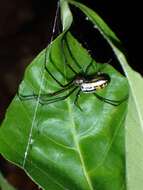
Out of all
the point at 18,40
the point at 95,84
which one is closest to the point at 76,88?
the point at 95,84

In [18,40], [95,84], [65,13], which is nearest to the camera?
[65,13]

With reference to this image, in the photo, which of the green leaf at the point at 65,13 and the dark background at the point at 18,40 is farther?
the dark background at the point at 18,40

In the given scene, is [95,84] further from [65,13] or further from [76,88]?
[65,13]

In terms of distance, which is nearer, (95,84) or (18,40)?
(95,84)

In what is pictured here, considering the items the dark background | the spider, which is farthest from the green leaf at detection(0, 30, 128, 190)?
the dark background

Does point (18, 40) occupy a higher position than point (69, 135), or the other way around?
point (69, 135)

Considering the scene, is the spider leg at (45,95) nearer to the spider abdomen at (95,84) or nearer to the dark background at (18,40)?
the spider abdomen at (95,84)

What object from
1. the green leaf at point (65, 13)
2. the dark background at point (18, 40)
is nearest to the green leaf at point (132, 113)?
the green leaf at point (65, 13)

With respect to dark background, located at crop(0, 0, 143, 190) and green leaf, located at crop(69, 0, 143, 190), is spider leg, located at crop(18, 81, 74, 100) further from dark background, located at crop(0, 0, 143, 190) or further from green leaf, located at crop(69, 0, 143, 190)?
dark background, located at crop(0, 0, 143, 190)
